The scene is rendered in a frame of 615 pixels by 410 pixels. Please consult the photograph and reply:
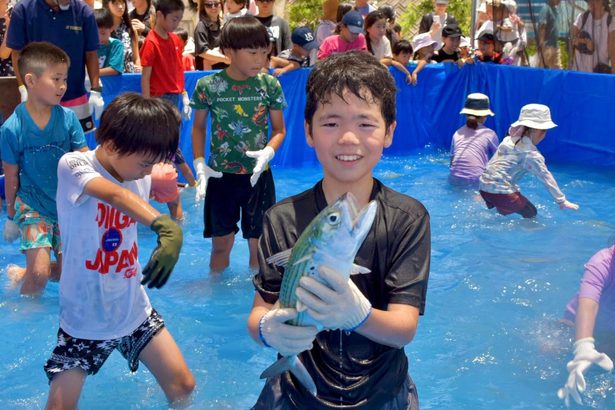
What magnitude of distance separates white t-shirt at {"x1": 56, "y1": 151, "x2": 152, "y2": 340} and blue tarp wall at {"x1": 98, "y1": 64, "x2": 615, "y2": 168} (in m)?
4.63

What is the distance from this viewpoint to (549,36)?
408 inches

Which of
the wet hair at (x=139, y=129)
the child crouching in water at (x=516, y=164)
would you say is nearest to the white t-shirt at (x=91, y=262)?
the wet hair at (x=139, y=129)

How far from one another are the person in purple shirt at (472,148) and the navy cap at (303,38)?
193cm

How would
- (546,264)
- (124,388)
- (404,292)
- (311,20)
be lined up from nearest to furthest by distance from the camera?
1. (404,292)
2. (124,388)
3. (546,264)
4. (311,20)

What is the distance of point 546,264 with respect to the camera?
6020mm

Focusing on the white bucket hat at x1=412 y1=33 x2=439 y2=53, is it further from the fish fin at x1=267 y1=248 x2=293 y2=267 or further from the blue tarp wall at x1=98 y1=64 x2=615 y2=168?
the fish fin at x1=267 y1=248 x2=293 y2=267

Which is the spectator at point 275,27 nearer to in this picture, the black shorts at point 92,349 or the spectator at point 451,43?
the spectator at point 451,43

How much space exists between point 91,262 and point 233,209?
2157 mm

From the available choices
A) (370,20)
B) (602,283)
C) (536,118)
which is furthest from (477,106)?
(602,283)

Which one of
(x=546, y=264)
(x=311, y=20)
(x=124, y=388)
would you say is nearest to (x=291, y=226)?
(x=124, y=388)

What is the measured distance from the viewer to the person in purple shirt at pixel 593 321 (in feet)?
11.3

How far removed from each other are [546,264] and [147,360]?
12.0ft

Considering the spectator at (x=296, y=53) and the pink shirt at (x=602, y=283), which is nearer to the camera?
the pink shirt at (x=602, y=283)

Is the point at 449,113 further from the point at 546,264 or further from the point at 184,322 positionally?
the point at 184,322
